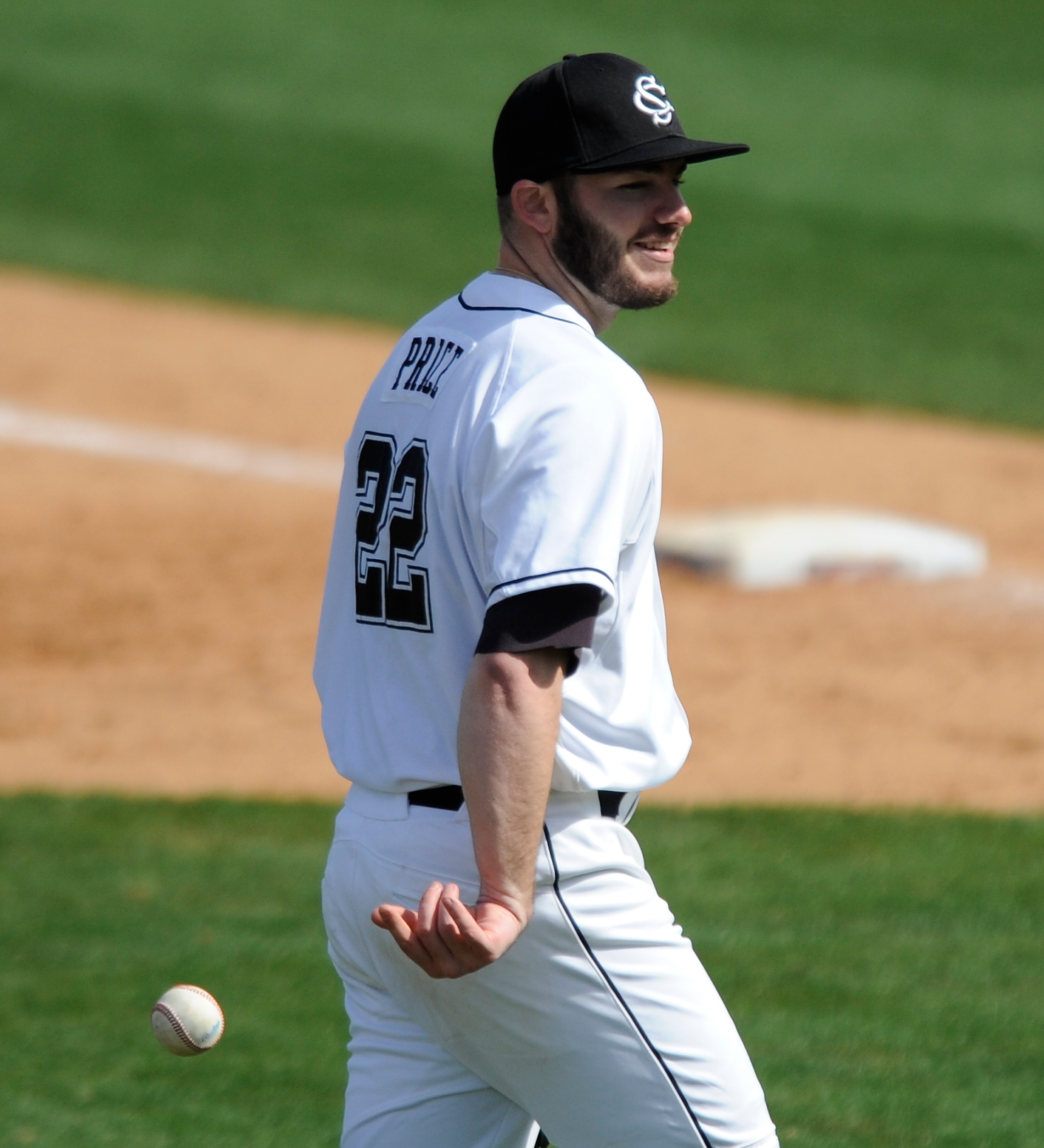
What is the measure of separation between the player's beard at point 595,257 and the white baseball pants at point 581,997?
72 cm

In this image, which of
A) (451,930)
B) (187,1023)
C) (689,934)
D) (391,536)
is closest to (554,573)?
(391,536)

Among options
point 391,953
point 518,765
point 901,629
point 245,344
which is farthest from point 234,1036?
point 245,344

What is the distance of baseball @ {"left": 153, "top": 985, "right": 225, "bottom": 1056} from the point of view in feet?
10.4

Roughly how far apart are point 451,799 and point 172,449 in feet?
25.1

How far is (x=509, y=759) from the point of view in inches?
92.3

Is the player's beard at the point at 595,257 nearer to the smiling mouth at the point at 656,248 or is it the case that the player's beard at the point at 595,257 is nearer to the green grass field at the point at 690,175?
the smiling mouth at the point at 656,248

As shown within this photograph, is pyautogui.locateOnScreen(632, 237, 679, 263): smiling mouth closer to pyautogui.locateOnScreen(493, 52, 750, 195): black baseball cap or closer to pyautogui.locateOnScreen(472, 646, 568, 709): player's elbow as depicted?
pyautogui.locateOnScreen(493, 52, 750, 195): black baseball cap

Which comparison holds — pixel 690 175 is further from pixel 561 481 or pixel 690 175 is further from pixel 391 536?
pixel 561 481

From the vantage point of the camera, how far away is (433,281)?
1347 centimetres

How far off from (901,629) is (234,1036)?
4243mm

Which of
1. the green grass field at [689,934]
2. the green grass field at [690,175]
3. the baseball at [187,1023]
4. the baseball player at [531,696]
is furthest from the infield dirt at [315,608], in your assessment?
the baseball player at [531,696]

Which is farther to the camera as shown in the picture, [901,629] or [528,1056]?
[901,629]

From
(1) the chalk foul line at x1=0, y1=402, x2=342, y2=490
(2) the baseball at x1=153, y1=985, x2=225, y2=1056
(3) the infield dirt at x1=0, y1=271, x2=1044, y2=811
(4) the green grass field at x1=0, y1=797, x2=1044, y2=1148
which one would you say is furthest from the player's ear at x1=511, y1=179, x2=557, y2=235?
(1) the chalk foul line at x1=0, y1=402, x2=342, y2=490

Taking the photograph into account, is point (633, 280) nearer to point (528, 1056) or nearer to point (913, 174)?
point (528, 1056)
